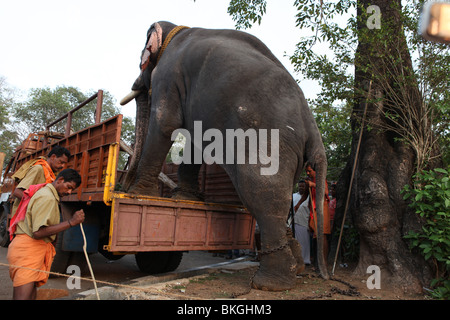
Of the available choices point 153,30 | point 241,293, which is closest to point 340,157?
point 153,30

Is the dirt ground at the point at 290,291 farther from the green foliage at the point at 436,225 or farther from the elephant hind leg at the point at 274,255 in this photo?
the green foliage at the point at 436,225

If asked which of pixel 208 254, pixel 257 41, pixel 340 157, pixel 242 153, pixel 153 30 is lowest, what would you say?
pixel 208 254

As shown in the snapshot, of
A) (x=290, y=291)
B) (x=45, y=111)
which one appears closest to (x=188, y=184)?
(x=290, y=291)

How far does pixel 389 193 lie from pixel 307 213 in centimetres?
174

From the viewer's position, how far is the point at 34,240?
9.50 ft

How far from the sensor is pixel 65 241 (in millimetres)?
4727

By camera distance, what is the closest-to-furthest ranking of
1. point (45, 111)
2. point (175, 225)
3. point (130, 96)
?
point (175, 225)
point (130, 96)
point (45, 111)

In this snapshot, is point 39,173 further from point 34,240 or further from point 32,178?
point 34,240

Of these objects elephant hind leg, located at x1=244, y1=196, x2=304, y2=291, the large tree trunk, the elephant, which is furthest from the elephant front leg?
the large tree trunk

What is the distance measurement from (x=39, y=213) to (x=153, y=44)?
368 cm

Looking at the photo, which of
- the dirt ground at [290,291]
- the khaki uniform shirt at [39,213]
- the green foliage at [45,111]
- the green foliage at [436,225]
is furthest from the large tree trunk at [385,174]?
the green foliage at [45,111]

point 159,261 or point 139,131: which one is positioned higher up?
point 139,131

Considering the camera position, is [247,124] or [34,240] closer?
[34,240]

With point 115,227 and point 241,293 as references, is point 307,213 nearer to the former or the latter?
point 241,293
